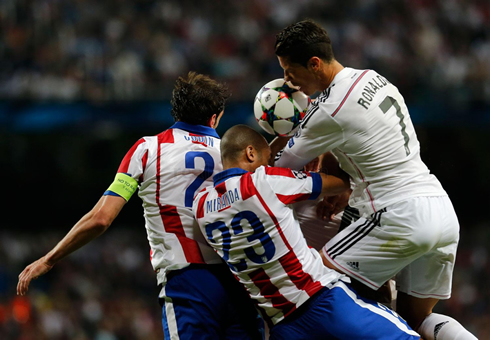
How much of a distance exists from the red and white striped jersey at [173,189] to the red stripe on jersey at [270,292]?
0.47 metres

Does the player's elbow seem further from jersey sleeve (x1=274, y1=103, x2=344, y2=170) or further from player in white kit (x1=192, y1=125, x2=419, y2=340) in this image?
jersey sleeve (x1=274, y1=103, x2=344, y2=170)

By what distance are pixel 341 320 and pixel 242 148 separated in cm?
124

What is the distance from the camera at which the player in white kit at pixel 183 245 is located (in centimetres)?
420

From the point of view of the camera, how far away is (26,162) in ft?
47.8

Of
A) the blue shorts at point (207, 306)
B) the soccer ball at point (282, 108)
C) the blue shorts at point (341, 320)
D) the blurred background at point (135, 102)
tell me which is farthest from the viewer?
the blurred background at point (135, 102)

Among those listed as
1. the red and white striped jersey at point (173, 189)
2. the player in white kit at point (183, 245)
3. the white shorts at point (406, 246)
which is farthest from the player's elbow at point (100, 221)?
the white shorts at point (406, 246)

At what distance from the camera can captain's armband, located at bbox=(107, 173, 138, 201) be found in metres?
4.12

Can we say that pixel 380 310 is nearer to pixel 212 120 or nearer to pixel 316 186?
pixel 316 186

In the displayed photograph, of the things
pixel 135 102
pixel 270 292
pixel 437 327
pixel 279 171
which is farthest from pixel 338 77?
pixel 135 102

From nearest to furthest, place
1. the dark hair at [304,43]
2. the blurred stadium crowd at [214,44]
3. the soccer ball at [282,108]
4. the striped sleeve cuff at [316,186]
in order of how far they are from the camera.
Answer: the striped sleeve cuff at [316,186], the dark hair at [304,43], the soccer ball at [282,108], the blurred stadium crowd at [214,44]

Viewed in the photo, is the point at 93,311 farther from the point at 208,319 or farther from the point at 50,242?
the point at 208,319

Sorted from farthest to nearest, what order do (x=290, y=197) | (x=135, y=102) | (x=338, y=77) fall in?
(x=135, y=102) → (x=338, y=77) → (x=290, y=197)

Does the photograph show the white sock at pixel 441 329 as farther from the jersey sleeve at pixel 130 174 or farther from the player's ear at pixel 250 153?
the jersey sleeve at pixel 130 174

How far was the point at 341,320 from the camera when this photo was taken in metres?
3.76
